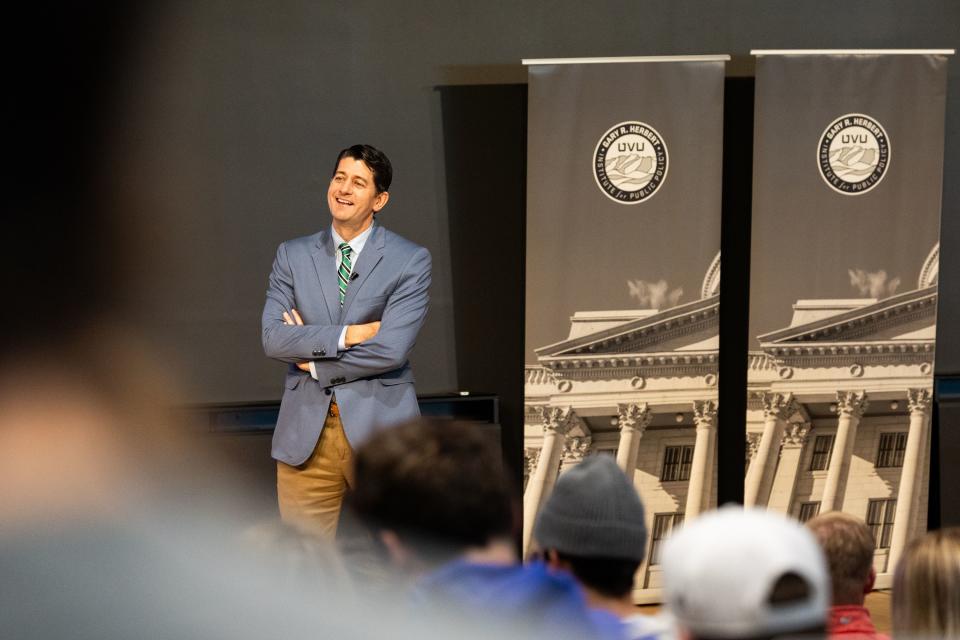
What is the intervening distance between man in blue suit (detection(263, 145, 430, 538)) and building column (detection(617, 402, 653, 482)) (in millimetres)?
1075

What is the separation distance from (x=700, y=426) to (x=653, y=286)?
58 centimetres

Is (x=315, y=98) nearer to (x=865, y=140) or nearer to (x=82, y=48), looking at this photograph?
(x=82, y=48)

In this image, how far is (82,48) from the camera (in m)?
4.28

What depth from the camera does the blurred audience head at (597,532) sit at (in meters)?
1.51

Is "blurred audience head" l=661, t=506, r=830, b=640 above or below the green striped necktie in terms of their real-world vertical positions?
below

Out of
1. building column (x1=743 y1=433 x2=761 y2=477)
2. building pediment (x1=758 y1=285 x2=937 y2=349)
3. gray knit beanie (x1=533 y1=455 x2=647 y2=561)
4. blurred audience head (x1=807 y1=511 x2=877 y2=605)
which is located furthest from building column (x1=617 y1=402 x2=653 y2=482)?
gray knit beanie (x1=533 y1=455 x2=647 y2=561)

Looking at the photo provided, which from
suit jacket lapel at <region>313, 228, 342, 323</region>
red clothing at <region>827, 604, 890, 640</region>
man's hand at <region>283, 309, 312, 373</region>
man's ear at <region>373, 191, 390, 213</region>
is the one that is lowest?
red clothing at <region>827, 604, 890, 640</region>

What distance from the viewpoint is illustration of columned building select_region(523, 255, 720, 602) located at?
171 inches

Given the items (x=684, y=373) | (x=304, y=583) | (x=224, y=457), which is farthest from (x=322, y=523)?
(x=304, y=583)

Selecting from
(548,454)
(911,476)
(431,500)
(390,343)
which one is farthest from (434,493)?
(911,476)

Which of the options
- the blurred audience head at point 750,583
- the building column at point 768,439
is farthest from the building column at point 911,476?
the blurred audience head at point 750,583

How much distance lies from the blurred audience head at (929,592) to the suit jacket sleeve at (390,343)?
2013 mm

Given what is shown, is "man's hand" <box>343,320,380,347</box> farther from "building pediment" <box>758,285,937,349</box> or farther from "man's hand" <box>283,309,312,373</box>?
"building pediment" <box>758,285,937,349</box>

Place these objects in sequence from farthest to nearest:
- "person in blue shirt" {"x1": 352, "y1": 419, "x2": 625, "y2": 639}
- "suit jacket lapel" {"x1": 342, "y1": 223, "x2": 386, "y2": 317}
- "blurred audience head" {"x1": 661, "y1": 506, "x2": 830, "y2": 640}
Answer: "suit jacket lapel" {"x1": 342, "y1": 223, "x2": 386, "y2": 317} < "person in blue shirt" {"x1": 352, "y1": 419, "x2": 625, "y2": 639} < "blurred audience head" {"x1": 661, "y1": 506, "x2": 830, "y2": 640}
